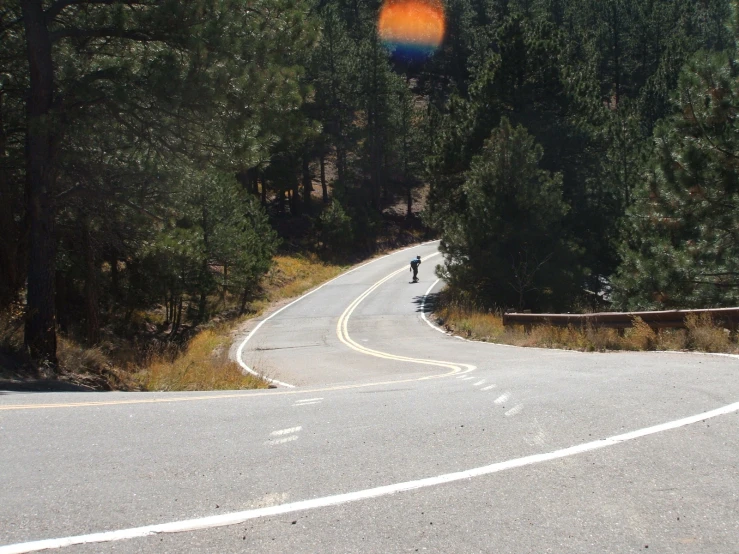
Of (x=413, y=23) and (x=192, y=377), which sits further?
(x=413, y=23)

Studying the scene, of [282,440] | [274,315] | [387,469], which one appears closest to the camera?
[387,469]

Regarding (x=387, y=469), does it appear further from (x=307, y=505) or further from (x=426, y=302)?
(x=426, y=302)

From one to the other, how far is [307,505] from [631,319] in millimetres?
11622

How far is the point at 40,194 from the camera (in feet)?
40.9

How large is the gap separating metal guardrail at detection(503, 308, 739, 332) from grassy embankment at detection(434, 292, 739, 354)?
0.13 meters

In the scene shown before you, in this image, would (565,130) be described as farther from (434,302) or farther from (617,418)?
(617,418)

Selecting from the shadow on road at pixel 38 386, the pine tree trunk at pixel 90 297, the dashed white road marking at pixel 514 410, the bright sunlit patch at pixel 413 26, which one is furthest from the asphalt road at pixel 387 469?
the bright sunlit patch at pixel 413 26

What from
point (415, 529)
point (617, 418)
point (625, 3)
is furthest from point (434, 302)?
point (625, 3)

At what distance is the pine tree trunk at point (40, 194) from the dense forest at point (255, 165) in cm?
3

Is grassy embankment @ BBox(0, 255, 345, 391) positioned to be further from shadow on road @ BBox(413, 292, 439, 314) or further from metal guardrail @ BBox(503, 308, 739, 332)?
shadow on road @ BBox(413, 292, 439, 314)

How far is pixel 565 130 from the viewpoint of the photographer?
3291cm

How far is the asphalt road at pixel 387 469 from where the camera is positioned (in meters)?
4.00

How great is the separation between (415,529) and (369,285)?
1579 inches

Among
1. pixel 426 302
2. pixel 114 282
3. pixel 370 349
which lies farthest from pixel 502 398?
pixel 426 302
